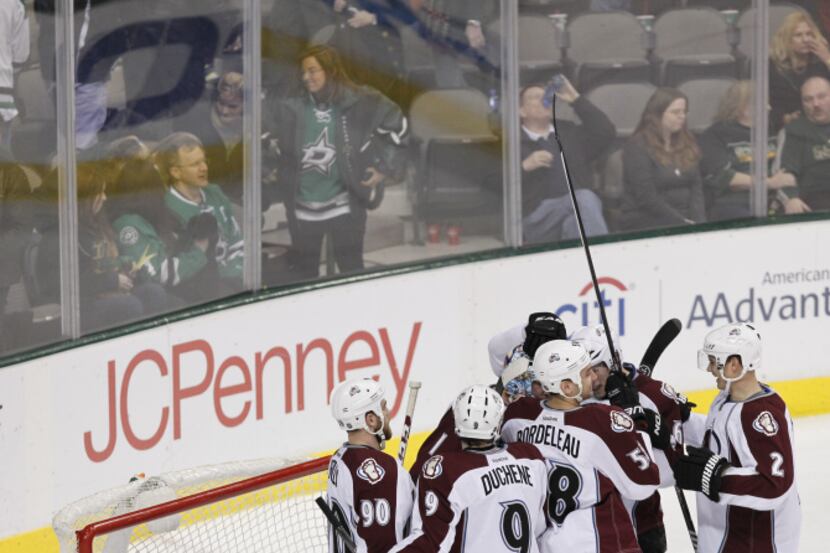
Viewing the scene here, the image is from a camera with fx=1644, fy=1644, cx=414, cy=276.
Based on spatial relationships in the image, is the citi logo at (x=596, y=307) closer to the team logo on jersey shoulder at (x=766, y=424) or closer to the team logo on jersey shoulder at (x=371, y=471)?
the team logo on jersey shoulder at (x=766, y=424)

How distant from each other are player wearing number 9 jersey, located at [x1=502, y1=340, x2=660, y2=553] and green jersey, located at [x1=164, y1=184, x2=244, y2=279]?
8.28 ft

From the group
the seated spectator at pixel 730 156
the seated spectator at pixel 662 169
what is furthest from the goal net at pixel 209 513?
Answer: the seated spectator at pixel 730 156

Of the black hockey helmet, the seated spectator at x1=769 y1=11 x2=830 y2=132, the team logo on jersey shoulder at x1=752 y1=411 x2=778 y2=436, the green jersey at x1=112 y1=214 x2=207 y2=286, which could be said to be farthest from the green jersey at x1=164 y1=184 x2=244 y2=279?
the seated spectator at x1=769 y1=11 x2=830 y2=132

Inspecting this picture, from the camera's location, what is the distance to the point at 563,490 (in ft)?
14.6

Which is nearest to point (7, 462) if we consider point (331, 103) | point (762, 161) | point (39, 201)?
point (39, 201)

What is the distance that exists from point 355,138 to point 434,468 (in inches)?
127

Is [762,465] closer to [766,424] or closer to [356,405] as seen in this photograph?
[766,424]

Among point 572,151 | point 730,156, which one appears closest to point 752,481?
point 572,151

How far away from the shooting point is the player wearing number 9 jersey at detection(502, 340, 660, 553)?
4402 millimetres

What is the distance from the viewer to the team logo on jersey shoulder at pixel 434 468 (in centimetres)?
420

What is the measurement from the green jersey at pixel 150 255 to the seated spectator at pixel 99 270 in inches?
1.7

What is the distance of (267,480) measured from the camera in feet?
16.2

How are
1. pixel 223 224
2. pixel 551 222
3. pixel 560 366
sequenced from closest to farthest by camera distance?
pixel 560 366 → pixel 223 224 → pixel 551 222

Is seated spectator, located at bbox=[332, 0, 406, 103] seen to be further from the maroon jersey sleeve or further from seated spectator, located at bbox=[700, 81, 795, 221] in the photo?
the maroon jersey sleeve
